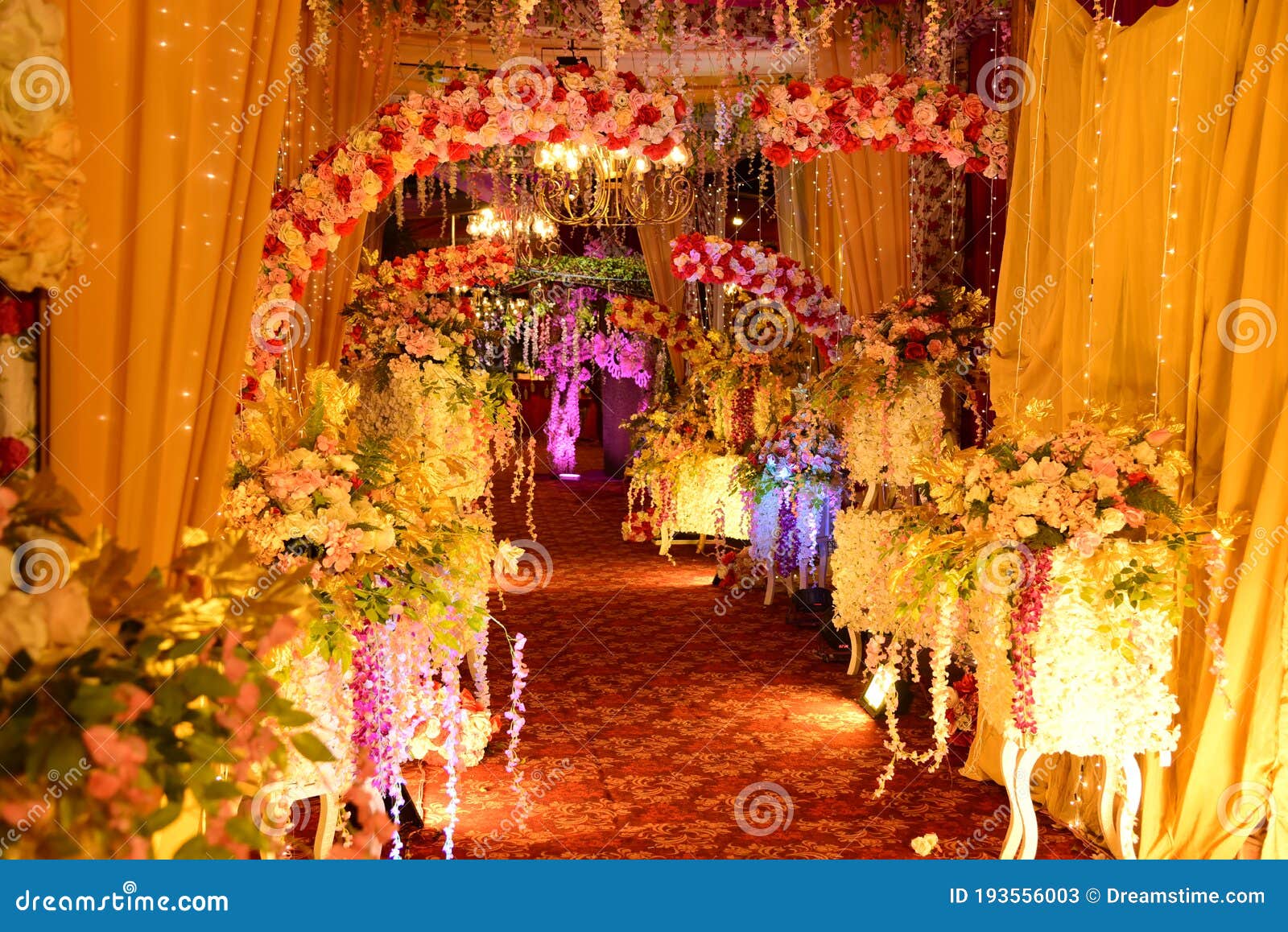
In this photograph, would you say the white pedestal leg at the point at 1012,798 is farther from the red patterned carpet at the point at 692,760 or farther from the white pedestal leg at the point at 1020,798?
the red patterned carpet at the point at 692,760

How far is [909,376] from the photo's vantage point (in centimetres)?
522

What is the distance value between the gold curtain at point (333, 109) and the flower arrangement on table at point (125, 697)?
427 cm

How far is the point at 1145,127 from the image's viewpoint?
371 centimetres

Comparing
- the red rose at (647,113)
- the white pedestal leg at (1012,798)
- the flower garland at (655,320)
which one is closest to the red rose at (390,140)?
the red rose at (647,113)

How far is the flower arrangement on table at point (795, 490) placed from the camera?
6.58 metres

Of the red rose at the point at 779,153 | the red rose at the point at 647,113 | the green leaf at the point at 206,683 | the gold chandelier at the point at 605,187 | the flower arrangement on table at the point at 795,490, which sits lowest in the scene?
the flower arrangement on table at the point at 795,490

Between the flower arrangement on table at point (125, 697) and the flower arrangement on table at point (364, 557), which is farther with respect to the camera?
the flower arrangement on table at point (364, 557)

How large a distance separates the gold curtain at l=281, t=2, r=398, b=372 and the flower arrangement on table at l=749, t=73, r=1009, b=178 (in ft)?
6.61

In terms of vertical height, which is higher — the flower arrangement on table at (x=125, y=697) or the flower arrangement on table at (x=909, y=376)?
the flower arrangement on table at (x=909, y=376)

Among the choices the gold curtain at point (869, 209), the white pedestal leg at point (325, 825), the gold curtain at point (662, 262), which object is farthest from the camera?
the gold curtain at point (662, 262)

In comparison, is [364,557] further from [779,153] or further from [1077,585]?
[779,153]

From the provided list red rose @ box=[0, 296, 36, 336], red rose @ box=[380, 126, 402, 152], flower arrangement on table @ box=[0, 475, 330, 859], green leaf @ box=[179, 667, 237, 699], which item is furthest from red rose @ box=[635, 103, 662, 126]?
green leaf @ box=[179, 667, 237, 699]

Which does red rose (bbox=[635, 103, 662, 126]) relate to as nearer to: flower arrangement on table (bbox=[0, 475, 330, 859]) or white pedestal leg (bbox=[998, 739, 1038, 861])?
white pedestal leg (bbox=[998, 739, 1038, 861])

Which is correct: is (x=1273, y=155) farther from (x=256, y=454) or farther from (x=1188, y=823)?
(x=256, y=454)
